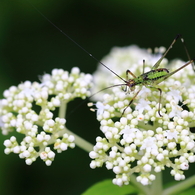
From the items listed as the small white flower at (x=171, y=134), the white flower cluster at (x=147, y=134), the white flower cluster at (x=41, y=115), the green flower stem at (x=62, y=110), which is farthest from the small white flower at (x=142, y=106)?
the green flower stem at (x=62, y=110)

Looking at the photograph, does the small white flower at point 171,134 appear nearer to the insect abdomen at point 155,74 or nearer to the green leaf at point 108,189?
the insect abdomen at point 155,74

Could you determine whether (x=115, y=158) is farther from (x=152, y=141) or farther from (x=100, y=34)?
(x=100, y=34)

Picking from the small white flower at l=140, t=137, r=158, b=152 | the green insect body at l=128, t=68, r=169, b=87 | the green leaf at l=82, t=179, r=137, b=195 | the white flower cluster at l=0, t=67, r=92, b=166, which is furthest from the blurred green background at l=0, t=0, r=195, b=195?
the small white flower at l=140, t=137, r=158, b=152

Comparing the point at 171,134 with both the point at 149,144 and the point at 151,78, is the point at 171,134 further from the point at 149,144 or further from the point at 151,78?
the point at 151,78

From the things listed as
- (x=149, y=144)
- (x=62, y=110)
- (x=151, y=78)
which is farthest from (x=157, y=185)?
(x=62, y=110)

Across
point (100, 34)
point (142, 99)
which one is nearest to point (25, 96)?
point (142, 99)
